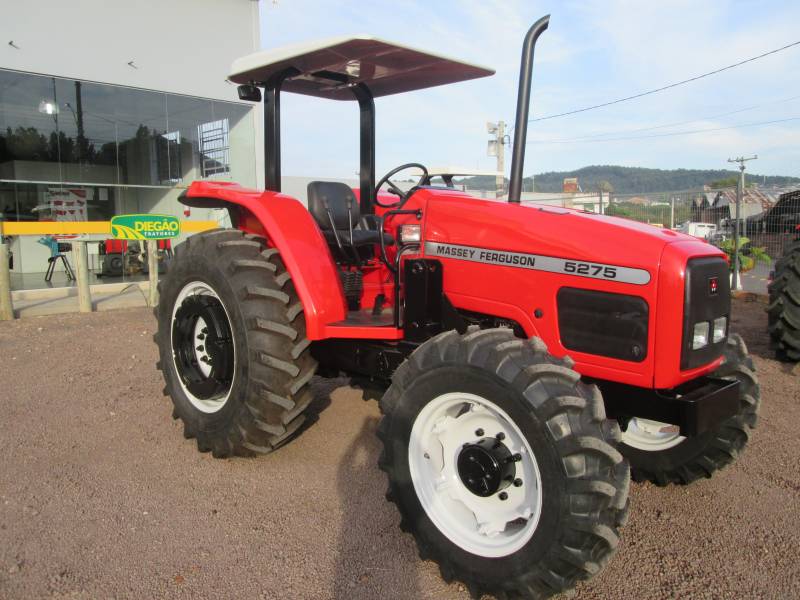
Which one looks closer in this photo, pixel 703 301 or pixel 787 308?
pixel 703 301

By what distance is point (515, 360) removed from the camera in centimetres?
224

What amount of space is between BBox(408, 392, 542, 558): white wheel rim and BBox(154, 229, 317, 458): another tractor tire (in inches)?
37.6

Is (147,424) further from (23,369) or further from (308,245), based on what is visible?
(23,369)

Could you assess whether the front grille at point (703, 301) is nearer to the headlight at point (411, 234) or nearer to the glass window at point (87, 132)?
the headlight at point (411, 234)

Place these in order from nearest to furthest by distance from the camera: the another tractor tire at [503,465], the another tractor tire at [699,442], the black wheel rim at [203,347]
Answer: the another tractor tire at [503,465] → the another tractor tire at [699,442] → the black wheel rim at [203,347]

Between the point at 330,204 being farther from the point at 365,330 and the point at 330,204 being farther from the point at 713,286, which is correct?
the point at 713,286

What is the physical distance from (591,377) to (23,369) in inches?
200

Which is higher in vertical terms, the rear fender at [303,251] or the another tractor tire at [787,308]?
the rear fender at [303,251]

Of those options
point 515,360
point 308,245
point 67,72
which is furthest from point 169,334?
point 67,72

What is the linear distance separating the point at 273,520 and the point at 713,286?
2.17 metres

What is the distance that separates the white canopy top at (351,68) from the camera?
3.16m

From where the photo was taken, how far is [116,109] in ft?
38.1

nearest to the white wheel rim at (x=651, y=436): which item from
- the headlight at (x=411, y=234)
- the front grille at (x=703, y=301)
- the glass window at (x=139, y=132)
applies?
the front grille at (x=703, y=301)

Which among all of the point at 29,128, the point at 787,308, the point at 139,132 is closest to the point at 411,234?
the point at 787,308
